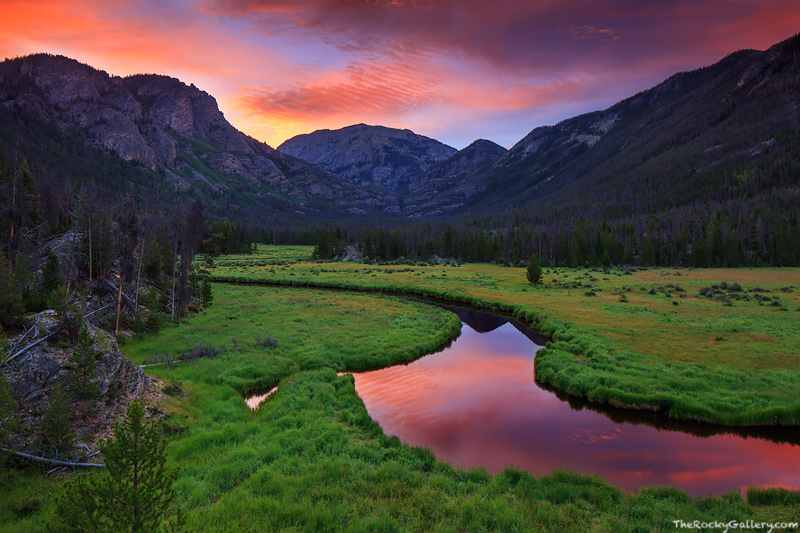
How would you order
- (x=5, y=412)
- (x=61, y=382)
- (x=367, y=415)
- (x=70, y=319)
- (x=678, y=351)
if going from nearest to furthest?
(x=5, y=412), (x=61, y=382), (x=70, y=319), (x=367, y=415), (x=678, y=351)

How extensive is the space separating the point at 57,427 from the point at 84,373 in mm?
1907

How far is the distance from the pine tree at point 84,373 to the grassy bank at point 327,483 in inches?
98.7

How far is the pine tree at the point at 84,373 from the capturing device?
1204cm

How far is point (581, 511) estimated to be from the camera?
10.2 m

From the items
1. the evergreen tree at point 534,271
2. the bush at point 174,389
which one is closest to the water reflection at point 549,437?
the bush at point 174,389

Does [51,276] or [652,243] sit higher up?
[652,243]

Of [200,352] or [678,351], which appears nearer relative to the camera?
[200,352]

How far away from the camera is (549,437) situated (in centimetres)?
1662

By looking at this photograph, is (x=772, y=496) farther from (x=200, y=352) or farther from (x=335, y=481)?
(x=200, y=352)

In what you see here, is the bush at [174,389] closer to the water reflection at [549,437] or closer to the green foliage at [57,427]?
the green foliage at [57,427]

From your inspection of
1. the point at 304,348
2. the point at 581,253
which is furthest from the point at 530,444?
the point at 581,253

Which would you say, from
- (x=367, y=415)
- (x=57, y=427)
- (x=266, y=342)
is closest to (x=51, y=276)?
(x=266, y=342)

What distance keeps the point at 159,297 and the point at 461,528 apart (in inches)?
1507

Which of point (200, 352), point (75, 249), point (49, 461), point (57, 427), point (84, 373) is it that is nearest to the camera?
point (49, 461)
